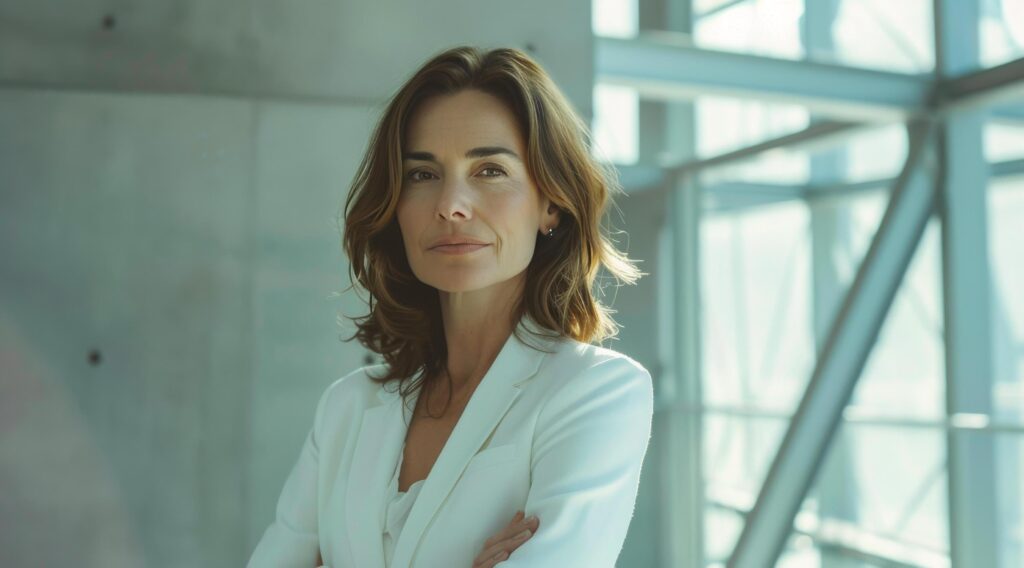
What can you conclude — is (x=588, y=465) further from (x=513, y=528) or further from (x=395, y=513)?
(x=395, y=513)

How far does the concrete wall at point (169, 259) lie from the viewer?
385 centimetres

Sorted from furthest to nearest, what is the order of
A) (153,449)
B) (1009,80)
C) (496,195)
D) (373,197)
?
(1009,80) → (153,449) → (373,197) → (496,195)

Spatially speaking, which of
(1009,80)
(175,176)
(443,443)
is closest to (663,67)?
(1009,80)

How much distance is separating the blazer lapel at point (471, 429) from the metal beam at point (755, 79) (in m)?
3.00

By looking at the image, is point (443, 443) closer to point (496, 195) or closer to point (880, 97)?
point (496, 195)

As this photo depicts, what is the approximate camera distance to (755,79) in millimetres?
5246

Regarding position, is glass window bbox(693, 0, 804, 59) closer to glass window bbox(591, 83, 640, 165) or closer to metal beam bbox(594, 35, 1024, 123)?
glass window bbox(591, 83, 640, 165)

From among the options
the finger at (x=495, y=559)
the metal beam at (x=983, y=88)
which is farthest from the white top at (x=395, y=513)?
the metal beam at (x=983, y=88)

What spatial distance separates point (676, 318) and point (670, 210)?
102 centimetres

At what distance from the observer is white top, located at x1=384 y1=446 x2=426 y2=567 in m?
2.01

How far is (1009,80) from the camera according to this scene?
466 cm

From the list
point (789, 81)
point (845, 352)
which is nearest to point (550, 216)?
point (789, 81)

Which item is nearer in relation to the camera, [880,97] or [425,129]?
[425,129]

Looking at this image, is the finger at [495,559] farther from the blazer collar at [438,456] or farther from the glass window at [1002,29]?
the glass window at [1002,29]
